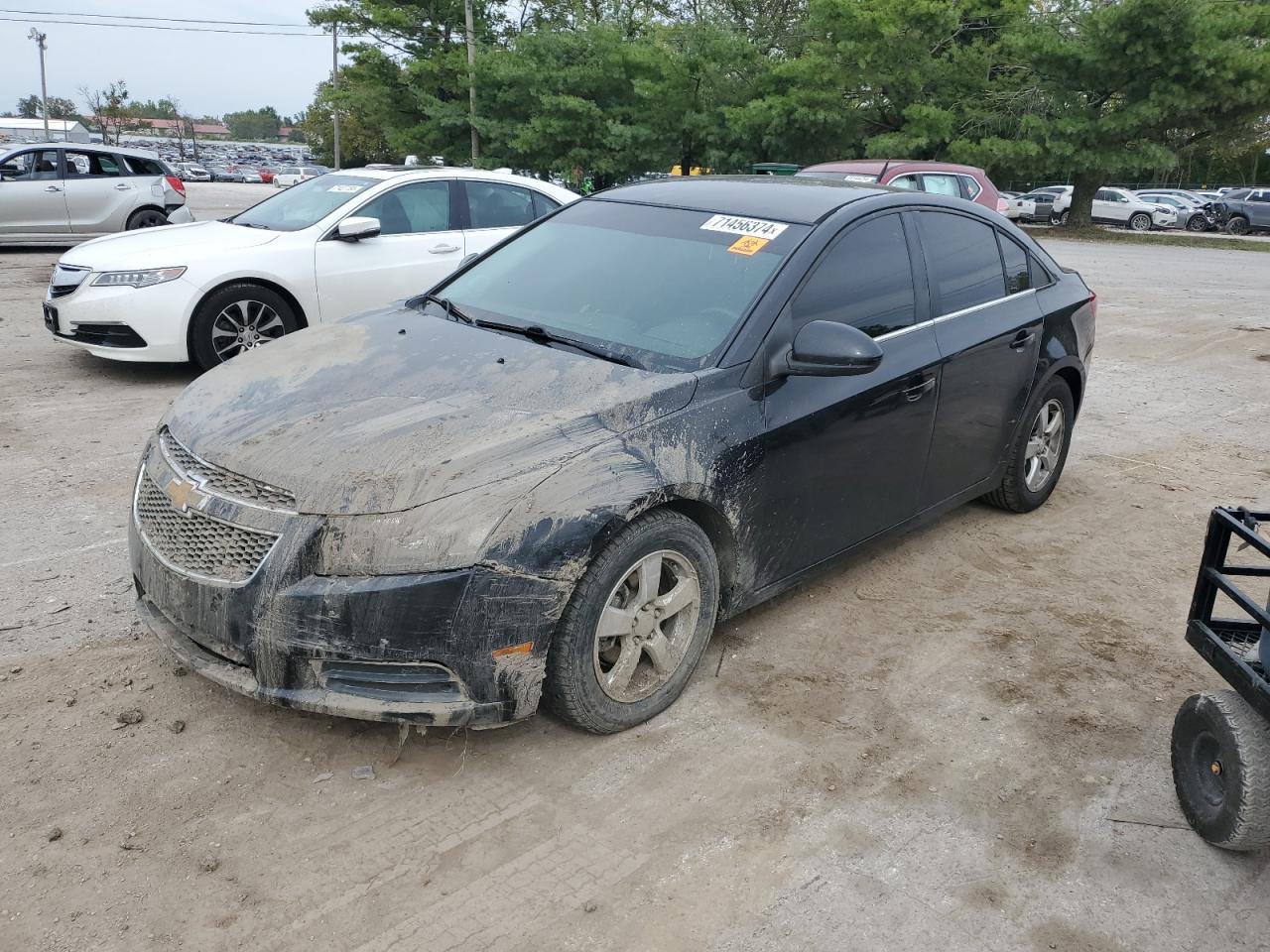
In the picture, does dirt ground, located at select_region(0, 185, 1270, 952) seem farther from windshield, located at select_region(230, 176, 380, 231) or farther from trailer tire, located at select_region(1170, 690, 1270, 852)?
windshield, located at select_region(230, 176, 380, 231)

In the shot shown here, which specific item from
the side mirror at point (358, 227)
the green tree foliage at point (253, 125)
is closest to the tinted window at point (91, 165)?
the side mirror at point (358, 227)

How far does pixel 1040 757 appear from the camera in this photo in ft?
10.9

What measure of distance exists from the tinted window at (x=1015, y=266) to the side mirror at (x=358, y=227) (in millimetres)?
4484

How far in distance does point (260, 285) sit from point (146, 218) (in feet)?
32.7

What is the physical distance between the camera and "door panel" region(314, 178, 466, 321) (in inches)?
305

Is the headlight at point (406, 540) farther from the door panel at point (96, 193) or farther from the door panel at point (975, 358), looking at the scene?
the door panel at point (96, 193)

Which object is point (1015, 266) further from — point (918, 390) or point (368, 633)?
point (368, 633)

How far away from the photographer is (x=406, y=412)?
3.21 meters

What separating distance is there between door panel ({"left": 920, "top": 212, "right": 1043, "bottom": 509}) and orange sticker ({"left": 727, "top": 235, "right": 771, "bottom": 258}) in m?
0.89

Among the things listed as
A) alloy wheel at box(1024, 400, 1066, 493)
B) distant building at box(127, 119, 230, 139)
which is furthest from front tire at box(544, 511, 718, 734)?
distant building at box(127, 119, 230, 139)

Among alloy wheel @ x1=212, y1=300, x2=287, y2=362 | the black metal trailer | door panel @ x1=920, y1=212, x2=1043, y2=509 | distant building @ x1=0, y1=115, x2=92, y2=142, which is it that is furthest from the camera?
distant building @ x1=0, y1=115, x2=92, y2=142

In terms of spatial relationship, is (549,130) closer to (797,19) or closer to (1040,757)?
(797,19)

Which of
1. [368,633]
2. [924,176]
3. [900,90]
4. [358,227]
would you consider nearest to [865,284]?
[368,633]

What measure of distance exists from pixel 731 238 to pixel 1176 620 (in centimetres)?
247
